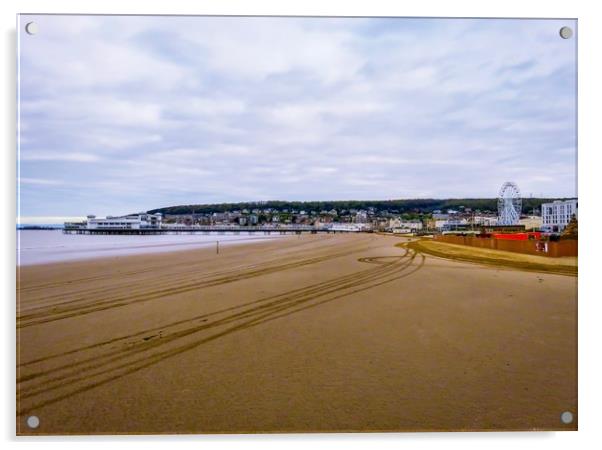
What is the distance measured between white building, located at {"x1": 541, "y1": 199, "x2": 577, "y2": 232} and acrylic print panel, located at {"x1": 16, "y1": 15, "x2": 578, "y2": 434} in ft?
0.04

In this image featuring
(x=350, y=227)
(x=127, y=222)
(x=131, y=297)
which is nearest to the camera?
(x=131, y=297)

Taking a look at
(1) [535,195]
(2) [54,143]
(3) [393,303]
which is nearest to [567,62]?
(1) [535,195]

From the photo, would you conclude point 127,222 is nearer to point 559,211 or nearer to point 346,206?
point 346,206

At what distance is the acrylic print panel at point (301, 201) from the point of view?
74.2 inches

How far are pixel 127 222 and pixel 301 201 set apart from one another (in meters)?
1.39

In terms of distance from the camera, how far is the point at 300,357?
6.69ft

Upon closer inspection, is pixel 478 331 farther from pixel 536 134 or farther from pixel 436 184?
pixel 536 134

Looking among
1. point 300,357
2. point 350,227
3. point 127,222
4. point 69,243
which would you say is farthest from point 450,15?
point 69,243

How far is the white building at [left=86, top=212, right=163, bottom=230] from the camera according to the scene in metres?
2.96

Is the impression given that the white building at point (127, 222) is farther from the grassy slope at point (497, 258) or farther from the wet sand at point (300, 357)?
the grassy slope at point (497, 258)

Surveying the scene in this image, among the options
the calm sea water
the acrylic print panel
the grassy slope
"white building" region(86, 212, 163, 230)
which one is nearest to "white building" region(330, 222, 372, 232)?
the acrylic print panel

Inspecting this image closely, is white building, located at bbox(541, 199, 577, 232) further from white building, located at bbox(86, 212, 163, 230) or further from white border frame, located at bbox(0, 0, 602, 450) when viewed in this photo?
white building, located at bbox(86, 212, 163, 230)

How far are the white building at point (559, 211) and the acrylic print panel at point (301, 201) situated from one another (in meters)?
0.01

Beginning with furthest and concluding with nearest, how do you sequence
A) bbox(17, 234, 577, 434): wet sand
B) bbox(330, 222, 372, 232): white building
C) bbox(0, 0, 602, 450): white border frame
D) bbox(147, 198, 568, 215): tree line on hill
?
bbox(330, 222, 372, 232): white building < bbox(147, 198, 568, 215): tree line on hill < bbox(0, 0, 602, 450): white border frame < bbox(17, 234, 577, 434): wet sand
